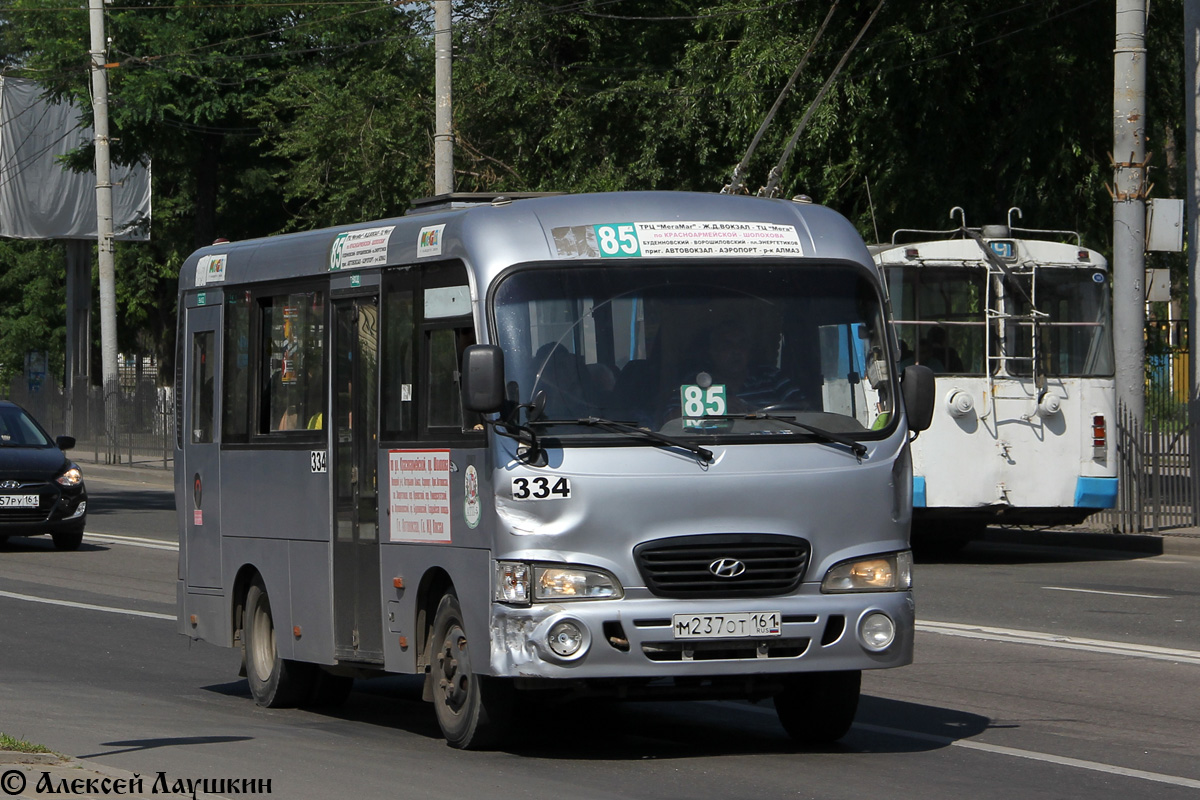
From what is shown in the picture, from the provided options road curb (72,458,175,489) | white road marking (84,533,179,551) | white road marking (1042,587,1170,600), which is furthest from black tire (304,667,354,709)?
road curb (72,458,175,489)

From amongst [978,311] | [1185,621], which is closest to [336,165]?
[978,311]

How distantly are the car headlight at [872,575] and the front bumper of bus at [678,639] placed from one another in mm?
47

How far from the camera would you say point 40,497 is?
21.1 meters

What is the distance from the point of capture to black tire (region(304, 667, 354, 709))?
10.6m

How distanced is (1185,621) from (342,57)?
3896cm

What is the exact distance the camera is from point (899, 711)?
10000 millimetres

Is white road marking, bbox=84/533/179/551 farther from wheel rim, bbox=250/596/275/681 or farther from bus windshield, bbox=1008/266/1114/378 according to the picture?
wheel rim, bbox=250/596/275/681

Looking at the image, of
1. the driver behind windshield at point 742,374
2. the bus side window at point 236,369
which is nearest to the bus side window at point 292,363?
the bus side window at point 236,369

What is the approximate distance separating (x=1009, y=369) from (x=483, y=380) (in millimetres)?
11971

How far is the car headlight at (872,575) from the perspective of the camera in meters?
8.25

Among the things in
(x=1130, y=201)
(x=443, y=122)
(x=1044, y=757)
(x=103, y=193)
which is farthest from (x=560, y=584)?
(x=103, y=193)

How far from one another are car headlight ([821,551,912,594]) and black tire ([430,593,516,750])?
1.46m

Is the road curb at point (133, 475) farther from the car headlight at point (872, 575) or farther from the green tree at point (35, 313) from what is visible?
the green tree at point (35, 313)

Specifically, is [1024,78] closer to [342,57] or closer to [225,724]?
[225,724]
